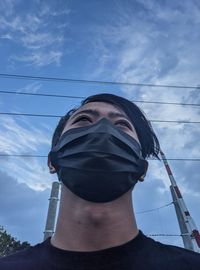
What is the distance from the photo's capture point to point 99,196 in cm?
164

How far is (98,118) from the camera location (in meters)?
2.15

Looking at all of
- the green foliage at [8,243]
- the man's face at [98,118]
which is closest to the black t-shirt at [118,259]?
the man's face at [98,118]

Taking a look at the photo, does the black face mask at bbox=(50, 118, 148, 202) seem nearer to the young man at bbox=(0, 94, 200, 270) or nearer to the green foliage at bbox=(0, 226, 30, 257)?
the young man at bbox=(0, 94, 200, 270)

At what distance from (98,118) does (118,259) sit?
1.01 m

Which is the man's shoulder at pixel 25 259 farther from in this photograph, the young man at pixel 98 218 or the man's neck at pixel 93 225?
the man's neck at pixel 93 225

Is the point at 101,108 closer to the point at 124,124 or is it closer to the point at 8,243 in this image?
the point at 124,124

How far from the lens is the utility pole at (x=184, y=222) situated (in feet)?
23.1

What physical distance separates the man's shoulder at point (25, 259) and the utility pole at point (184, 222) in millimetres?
6022

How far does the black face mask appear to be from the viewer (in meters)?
1.67

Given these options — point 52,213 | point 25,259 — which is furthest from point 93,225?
point 52,213

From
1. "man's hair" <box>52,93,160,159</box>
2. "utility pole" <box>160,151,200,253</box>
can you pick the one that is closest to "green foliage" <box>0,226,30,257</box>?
"utility pole" <box>160,151,200,253</box>

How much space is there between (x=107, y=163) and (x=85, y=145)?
208 mm

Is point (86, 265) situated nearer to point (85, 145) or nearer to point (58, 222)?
point (58, 222)

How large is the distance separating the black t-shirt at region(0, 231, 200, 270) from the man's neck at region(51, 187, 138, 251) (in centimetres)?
4
